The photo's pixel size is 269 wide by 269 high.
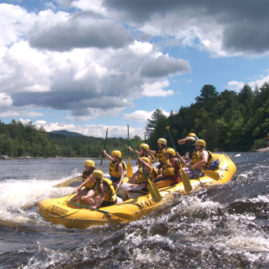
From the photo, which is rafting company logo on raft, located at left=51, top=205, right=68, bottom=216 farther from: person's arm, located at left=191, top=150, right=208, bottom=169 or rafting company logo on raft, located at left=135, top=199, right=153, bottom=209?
person's arm, located at left=191, top=150, right=208, bottom=169

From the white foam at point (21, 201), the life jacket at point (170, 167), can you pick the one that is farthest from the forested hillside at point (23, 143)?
the life jacket at point (170, 167)

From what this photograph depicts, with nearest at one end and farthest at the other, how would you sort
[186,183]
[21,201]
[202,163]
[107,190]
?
[107,190] → [186,183] → [202,163] → [21,201]

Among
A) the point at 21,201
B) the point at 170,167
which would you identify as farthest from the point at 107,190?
the point at 21,201

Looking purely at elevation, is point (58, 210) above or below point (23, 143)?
below

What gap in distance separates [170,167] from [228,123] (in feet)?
164

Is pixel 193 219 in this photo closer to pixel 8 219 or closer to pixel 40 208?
pixel 40 208

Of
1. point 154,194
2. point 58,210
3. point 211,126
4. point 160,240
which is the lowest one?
point 160,240

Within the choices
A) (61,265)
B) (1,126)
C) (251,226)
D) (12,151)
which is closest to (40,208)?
(61,265)

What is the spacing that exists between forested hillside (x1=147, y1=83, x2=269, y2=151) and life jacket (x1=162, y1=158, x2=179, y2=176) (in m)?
34.4

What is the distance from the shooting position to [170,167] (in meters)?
8.35

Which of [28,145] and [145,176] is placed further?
[28,145]

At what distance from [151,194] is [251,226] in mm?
2330

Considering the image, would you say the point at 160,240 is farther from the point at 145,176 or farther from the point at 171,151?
the point at 171,151

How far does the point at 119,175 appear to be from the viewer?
8.18 meters
